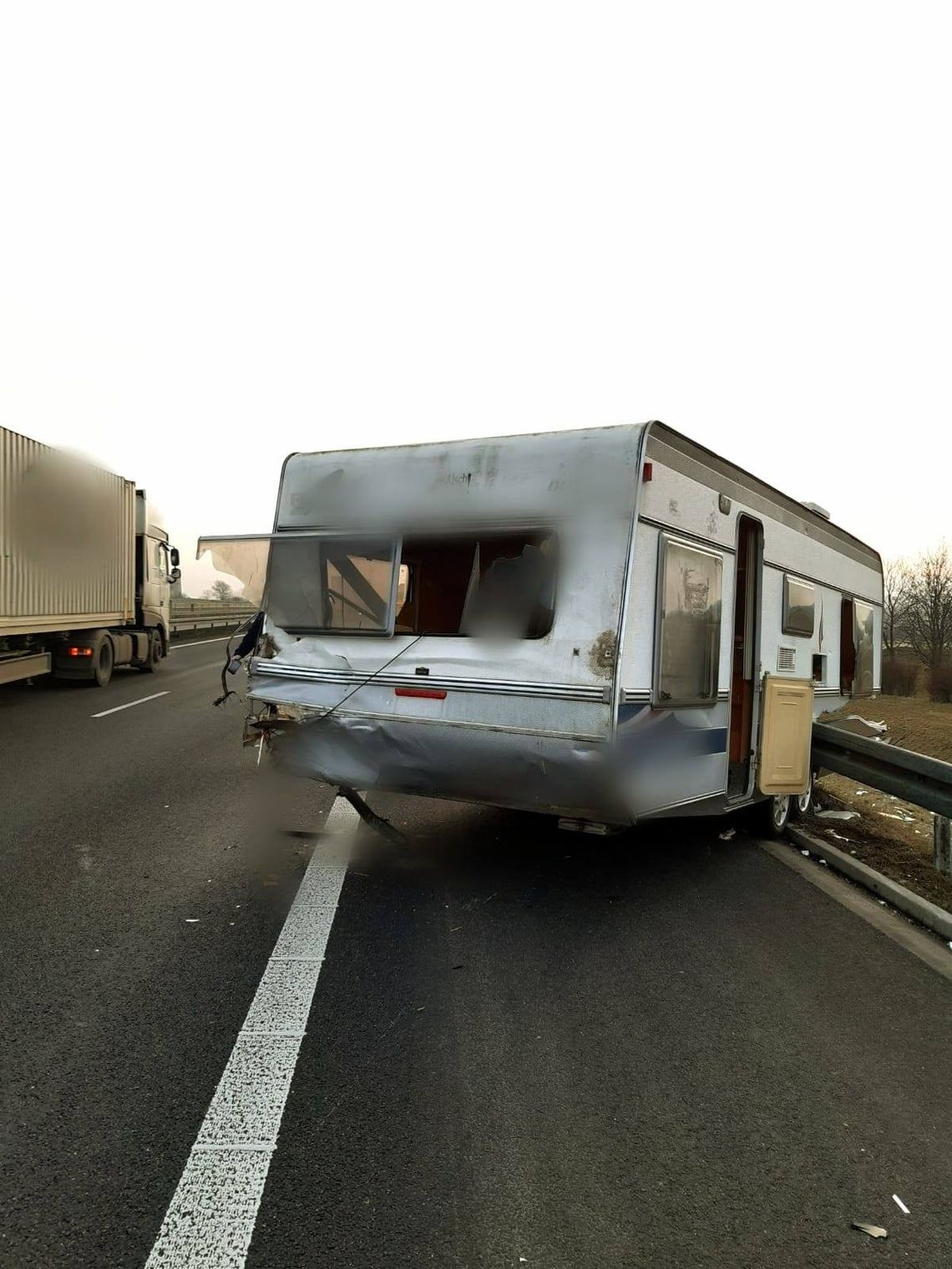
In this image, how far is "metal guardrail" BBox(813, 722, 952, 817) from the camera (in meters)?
6.34

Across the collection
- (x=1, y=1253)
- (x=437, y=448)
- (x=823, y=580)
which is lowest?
(x=1, y=1253)

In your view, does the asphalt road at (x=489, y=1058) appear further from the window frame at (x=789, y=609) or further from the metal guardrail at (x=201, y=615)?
the metal guardrail at (x=201, y=615)

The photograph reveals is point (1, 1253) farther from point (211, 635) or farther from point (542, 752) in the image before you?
point (211, 635)

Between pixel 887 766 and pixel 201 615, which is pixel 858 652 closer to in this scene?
pixel 887 766

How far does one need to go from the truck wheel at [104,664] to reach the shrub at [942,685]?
40.5m

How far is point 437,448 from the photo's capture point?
5.90m

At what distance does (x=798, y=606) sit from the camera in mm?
7812

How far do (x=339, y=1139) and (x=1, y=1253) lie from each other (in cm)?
96

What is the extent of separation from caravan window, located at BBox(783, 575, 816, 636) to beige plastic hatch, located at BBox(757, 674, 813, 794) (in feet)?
1.48

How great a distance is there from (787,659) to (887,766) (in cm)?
111

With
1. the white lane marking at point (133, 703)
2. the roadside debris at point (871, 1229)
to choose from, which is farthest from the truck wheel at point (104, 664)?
the roadside debris at point (871, 1229)

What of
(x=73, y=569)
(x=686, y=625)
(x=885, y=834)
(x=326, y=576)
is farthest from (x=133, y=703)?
(x=686, y=625)

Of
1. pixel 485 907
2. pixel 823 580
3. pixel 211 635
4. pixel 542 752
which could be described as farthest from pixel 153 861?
pixel 211 635

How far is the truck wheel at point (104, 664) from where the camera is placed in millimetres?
17266
